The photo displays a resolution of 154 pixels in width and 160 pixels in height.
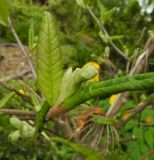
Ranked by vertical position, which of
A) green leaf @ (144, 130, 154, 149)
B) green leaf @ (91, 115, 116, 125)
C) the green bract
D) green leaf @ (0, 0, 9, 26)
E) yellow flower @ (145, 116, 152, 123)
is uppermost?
green leaf @ (0, 0, 9, 26)

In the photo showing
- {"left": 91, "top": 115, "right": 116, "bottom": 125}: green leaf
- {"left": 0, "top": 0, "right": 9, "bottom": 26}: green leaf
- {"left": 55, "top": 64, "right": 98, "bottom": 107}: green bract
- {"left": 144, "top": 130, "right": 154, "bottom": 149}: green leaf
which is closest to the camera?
{"left": 0, "top": 0, "right": 9, "bottom": 26}: green leaf

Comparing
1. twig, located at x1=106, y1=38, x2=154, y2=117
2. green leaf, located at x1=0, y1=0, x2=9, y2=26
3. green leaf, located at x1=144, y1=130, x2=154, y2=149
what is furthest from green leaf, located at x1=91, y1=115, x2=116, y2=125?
green leaf, located at x1=144, y1=130, x2=154, y2=149

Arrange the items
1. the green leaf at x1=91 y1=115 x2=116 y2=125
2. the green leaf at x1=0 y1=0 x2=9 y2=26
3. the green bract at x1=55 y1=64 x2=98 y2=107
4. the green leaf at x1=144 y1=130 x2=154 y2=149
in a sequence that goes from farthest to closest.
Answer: the green leaf at x1=144 y1=130 x2=154 y2=149 < the green leaf at x1=91 y1=115 x2=116 y2=125 < the green bract at x1=55 y1=64 x2=98 y2=107 < the green leaf at x1=0 y1=0 x2=9 y2=26

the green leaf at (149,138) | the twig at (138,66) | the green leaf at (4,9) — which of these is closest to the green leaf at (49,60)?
the green leaf at (4,9)

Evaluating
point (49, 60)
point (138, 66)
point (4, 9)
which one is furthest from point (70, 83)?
point (138, 66)

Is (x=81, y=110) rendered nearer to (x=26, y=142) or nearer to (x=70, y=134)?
(x=70, y=134)

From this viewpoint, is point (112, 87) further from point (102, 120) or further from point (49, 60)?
point (102, 120)

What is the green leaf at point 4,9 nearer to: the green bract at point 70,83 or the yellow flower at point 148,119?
the green bract at point 70,83

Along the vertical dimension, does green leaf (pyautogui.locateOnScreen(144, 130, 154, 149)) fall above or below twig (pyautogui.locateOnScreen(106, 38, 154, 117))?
below

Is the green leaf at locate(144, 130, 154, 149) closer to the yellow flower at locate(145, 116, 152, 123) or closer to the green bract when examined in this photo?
the yellow flower at locate(145, 116, 152, 123)
